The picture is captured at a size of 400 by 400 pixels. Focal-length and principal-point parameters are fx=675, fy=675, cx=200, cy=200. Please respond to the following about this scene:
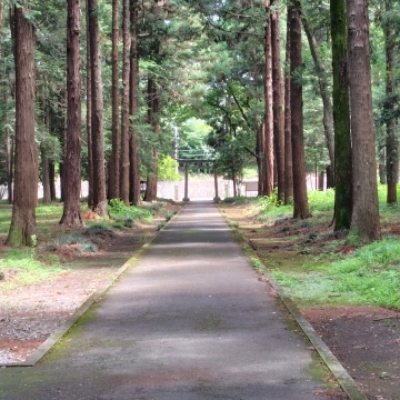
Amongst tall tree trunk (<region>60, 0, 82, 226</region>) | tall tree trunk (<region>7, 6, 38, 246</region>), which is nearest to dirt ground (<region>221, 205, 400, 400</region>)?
tall tree trunk (<region>7, 6, 38, 246</region>)

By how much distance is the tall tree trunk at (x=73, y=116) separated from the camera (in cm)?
2169

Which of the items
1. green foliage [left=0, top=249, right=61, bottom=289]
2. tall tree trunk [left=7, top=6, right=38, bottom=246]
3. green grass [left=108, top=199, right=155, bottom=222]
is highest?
tall tree trunk [left=7, top=6, right=38, bottom=246]

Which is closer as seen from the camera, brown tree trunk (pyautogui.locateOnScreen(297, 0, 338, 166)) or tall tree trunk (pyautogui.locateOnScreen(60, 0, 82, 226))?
tall tree trunk (pyautogui.locateOnScreen(60, 0, 82, 226))

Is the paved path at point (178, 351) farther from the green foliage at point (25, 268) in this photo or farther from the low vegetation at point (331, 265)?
the green foliage at point (25, 268)

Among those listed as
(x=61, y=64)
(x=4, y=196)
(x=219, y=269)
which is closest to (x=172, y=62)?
(x=61, y=64)

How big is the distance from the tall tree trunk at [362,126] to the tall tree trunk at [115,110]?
16583 millimetres

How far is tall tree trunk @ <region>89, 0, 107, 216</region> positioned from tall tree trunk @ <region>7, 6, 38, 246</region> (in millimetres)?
10785

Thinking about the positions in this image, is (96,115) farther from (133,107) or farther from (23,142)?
(23,142)

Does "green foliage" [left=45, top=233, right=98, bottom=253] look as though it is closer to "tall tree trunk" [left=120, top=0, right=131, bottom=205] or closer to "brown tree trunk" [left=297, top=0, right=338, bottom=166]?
"brown tree trunk" [left=297, top=0, right=338, bottom=166]


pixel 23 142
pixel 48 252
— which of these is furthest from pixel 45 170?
pixel 48 252

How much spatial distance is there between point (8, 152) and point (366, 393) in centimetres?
4685

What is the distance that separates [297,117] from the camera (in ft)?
75.3

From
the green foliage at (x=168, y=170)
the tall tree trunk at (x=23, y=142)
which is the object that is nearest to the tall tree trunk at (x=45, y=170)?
the tall tree trunk at (x=23, y=142)

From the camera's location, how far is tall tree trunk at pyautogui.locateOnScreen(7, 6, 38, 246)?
15.6 metres
